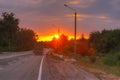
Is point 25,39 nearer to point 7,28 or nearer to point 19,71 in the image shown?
point 7,28

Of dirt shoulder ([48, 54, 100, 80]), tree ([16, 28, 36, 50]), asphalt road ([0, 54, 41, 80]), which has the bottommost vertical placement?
dirt shoulder ([48, 54, 100, 80])

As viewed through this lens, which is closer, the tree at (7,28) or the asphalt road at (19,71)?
the asphalt road at (19,71)

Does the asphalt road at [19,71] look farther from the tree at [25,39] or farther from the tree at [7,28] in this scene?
the tree at [25,39]

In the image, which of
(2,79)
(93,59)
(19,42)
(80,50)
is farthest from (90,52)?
(19,42)

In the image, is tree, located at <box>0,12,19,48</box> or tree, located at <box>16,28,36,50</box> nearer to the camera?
tree, located at <box>0,12,19,48</box>

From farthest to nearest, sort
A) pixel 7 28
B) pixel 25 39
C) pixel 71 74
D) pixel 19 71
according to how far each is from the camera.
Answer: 1. pixel 25 39
2. pixel 7 28
3. pixel 19 71
4. pixel 71 74

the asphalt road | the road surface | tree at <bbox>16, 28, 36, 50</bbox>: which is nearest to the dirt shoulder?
the road surface

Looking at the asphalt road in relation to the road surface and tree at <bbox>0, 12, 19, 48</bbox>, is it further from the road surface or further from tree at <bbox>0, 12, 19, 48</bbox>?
tree at <bbox>0, 12, 19, 48</bbox>

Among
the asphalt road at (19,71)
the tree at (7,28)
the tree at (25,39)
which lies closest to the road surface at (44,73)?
the asphalt road at (19,71)

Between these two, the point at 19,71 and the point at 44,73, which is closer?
the point at 44,73

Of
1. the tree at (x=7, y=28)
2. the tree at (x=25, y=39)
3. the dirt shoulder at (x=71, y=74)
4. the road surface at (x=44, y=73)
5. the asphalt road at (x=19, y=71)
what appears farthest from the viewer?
the tree at (x=25, y=39)

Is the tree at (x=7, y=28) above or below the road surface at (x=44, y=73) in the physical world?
above

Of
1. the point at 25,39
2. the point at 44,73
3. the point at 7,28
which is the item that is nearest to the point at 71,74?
the point at 44,73

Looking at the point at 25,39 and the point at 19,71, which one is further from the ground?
the point at 25,39
